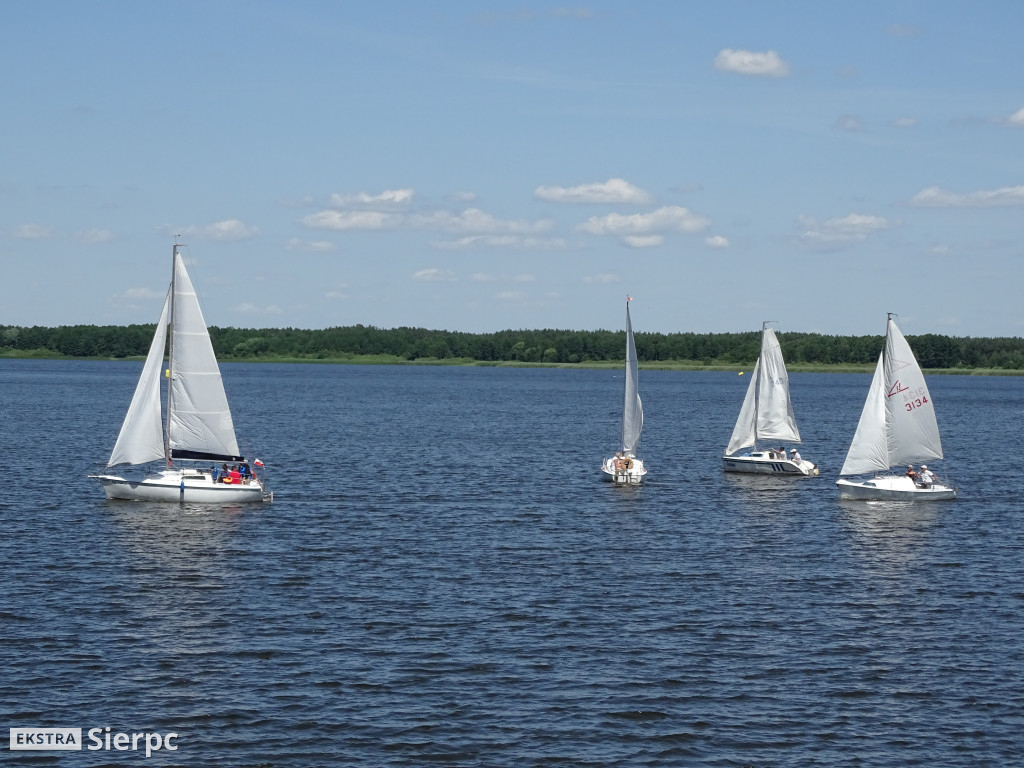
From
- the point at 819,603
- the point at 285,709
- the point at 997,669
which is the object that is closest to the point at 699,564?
the point at 819,603

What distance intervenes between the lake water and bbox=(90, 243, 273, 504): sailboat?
1.80 m

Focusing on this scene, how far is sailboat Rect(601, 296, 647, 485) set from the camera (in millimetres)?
78625

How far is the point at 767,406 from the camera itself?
3494 inches

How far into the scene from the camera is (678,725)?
3241 centimetres

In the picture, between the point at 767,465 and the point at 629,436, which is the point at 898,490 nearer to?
the point at 767,465

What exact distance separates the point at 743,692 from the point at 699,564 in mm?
19247

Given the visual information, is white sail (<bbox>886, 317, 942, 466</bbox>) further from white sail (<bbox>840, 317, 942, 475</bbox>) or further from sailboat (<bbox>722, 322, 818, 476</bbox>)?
sailboat (<bbox>722, 322, 818, 476</bbox>)

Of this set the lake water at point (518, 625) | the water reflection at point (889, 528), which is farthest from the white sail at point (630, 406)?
the water reflection at point (889, 528)

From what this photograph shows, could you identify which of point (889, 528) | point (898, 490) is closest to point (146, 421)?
point (889, 528)

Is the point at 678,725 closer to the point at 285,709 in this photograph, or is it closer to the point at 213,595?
the point at 285,709

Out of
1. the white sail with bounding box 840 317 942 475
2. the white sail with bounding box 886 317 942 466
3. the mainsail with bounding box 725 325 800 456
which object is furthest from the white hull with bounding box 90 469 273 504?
the white sail with bounding box 886 317 942 466

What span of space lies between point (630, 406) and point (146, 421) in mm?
30373

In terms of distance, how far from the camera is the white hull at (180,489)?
2616 inches

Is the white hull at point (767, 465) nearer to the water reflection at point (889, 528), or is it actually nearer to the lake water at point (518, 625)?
the lake water at point (518, 625)
